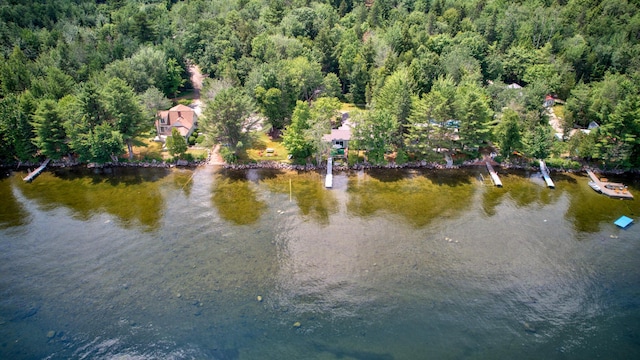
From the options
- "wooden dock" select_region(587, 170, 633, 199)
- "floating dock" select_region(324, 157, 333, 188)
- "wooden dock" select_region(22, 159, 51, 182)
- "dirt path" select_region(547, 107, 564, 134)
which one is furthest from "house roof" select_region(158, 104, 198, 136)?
"wooden dock" select_region(587, 170, 633, 199)

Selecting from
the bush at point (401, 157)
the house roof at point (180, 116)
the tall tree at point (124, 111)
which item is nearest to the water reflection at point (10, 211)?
the tall tree at point (124, 111)

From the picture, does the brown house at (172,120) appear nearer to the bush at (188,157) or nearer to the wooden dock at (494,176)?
the bush at (188,157)

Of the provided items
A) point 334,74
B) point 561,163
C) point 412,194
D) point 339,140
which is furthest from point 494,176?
point 334,74

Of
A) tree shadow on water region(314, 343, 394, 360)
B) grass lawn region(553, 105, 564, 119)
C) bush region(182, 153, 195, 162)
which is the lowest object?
tree shadow on water region(314, 343, 394, 360)

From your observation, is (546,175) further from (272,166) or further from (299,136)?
(272,166)

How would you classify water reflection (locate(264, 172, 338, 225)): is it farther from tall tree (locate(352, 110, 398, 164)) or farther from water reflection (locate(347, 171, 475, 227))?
tall tree (locate(352, 110, 398, 164))

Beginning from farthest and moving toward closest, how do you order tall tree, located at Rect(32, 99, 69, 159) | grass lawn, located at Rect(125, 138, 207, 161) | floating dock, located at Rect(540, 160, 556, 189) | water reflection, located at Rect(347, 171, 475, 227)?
grass lawn, located at Rect(125, 138, 207, 161), tall tree, located at Rect(32, 99, 69, 159), floating dock, located at Rect(540, 160, 556, 189), water reflection, located at Rect(347, 171, 475, 227)
